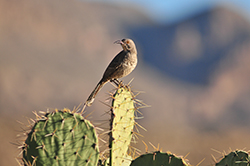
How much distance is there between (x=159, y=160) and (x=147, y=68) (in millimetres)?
49907

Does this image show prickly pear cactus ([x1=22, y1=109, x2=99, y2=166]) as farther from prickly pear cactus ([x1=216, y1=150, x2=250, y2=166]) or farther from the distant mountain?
the distant mountain

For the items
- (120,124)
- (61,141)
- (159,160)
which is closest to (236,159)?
(159,160)

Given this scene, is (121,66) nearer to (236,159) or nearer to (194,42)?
(236,159)

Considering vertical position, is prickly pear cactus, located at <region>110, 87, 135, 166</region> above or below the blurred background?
below

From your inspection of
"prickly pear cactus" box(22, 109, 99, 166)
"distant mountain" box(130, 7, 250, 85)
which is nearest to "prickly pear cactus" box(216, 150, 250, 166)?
"prickly pear cactus" box(22, 109, 99, 166)

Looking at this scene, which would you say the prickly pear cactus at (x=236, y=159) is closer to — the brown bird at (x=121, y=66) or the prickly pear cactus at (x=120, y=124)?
the prickly pear cactus at (x=120, y=124)

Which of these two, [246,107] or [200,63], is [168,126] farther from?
[200,63]

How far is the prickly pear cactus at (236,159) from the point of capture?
91.9 inches

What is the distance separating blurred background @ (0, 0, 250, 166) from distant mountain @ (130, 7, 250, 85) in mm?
160

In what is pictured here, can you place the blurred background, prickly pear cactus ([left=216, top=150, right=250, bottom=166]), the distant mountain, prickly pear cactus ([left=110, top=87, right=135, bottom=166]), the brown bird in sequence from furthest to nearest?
1. the distant mountain
2. the blurred background
3. the brown bird
4. prickly pear cactus ([left=110, top=87, right=135, bottom=166])
5. prickly pear cactus ([left=216, top=150, right=250, bottom=166])

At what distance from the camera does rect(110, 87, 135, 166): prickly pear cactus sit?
8.43 ft

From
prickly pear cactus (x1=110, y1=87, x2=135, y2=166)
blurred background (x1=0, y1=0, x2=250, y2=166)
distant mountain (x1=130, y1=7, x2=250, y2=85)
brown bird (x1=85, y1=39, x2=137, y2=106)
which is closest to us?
prickly pear cactus (x1=110, y1=87, x2=135, y2=166)

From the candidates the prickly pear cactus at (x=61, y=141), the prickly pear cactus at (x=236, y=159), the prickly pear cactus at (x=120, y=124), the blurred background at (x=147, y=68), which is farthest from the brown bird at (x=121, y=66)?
the blurred background at (x=147, y=68)

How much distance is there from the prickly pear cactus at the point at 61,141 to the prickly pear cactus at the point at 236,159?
92 centimetres
